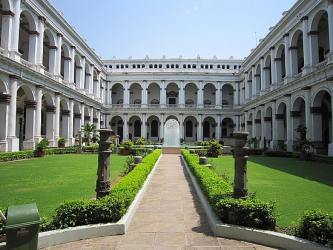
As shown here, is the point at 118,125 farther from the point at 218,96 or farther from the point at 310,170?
the point at 310,170

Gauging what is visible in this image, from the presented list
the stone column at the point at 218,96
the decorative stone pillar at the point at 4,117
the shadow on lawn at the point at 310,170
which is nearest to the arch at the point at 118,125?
the stone column at the point at 218,96

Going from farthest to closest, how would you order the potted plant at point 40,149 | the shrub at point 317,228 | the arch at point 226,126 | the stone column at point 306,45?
the arch at point 226,126
the stone column at point 306,45
the potted plant at point 40,149
the shrub at point 317,228

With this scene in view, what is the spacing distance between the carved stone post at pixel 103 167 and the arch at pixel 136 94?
53366mm

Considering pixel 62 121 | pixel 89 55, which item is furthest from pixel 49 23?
pixel 89 55

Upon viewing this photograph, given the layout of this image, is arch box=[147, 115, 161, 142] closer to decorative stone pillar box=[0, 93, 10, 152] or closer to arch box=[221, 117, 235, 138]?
arch box=[221, 117, 235, 138]

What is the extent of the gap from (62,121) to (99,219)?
106 ft

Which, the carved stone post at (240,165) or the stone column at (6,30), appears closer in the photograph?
the carved stone post at (240,165)

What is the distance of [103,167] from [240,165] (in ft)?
11.5

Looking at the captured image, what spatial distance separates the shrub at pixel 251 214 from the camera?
6055mm

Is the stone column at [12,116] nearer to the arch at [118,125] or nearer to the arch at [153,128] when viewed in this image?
the arch at [118,125]

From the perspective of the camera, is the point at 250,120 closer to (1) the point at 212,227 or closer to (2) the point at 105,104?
(2) the point at 105,104

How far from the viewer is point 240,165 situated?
7.02 m

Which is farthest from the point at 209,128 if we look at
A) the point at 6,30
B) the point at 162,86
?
the point at 6,30

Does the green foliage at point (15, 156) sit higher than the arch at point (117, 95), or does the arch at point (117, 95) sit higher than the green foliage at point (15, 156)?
the arch at point (117, 95)
